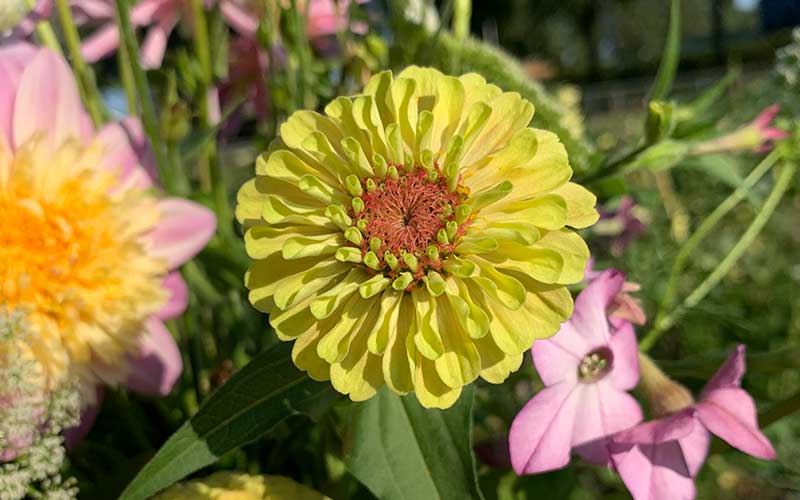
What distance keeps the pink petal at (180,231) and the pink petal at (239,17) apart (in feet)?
0.46

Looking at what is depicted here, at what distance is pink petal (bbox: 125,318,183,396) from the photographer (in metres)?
0.33

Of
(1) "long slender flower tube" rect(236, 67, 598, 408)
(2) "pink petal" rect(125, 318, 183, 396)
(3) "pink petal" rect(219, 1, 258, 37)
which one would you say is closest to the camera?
(1) "long slender flower tube" rect(236, 67, 598, 408)

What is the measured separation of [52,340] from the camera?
0.31 m

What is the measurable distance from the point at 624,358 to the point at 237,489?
0.15m

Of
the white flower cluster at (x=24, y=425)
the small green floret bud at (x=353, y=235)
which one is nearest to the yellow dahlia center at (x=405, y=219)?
the small green floret bud at (x=353, y=235)

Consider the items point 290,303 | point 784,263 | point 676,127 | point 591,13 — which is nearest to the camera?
point 290,303

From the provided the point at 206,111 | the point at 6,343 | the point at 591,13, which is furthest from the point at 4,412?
the point at 591,13

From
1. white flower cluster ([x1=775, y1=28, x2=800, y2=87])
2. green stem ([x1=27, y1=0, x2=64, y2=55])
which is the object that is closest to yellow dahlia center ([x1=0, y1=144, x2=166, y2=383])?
green stem ([x1=27, y1=0, x2=64, y2=55])

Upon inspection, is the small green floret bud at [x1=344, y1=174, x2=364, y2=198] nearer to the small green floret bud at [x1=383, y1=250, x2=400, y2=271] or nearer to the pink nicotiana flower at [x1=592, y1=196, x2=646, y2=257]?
the small green floret bud at [x1=383, y1=250, x2=400, y2=271]

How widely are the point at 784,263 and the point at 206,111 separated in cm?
77

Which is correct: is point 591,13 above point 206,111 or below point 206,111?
below

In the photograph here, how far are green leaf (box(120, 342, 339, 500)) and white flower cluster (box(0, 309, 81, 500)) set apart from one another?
3cm

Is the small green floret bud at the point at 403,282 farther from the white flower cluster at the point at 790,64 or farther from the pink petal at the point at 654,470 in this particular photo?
the white flower cluster at the point at 790,64

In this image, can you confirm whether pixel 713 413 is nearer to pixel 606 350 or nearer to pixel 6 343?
pixel 606 350
